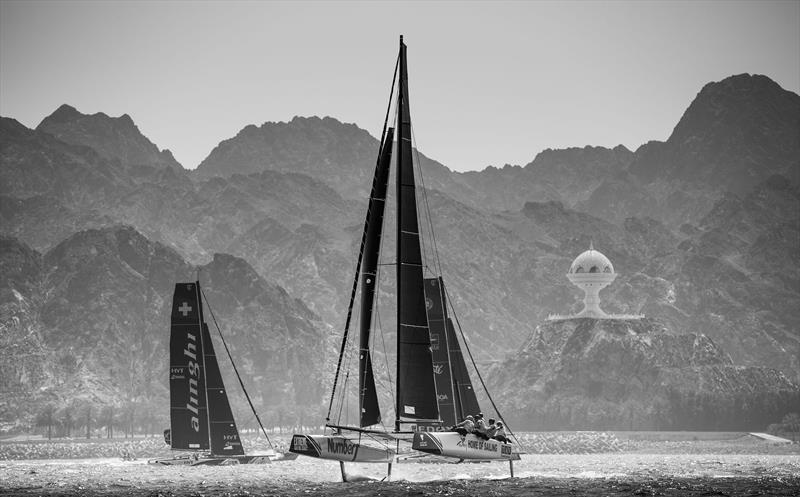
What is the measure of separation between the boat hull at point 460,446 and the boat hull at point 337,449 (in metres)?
2.71

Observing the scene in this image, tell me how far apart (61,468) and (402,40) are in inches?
2387

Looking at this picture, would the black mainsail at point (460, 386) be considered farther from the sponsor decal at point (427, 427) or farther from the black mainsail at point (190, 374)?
the sponsor decal at point (427, 427)

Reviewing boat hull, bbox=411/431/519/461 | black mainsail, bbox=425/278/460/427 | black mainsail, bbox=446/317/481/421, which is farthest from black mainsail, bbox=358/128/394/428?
black mainsail, bbox=446/317/481/421

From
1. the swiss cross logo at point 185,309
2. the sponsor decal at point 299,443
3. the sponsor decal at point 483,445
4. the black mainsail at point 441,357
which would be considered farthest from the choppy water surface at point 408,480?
the swiss cross logo at point 185,309

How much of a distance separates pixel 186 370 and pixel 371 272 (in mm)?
25552

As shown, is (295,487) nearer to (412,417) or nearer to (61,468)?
(412,417)

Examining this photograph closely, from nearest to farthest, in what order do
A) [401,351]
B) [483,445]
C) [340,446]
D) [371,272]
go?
1. [401,351]
2. [371,272]
3. [340,446]
4. [483,445]

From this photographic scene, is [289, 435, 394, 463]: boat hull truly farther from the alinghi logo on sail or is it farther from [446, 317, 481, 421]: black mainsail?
the alinghi logo on sail

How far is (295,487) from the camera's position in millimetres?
84062

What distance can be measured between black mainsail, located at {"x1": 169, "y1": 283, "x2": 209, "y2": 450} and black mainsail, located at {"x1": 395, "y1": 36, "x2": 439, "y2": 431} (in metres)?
26.2

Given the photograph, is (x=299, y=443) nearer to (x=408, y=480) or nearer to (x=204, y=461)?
(x=408, y=480)

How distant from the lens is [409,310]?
235 feet

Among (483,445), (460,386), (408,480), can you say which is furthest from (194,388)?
(483,445)

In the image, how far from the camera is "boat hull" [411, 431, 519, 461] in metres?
72.6
